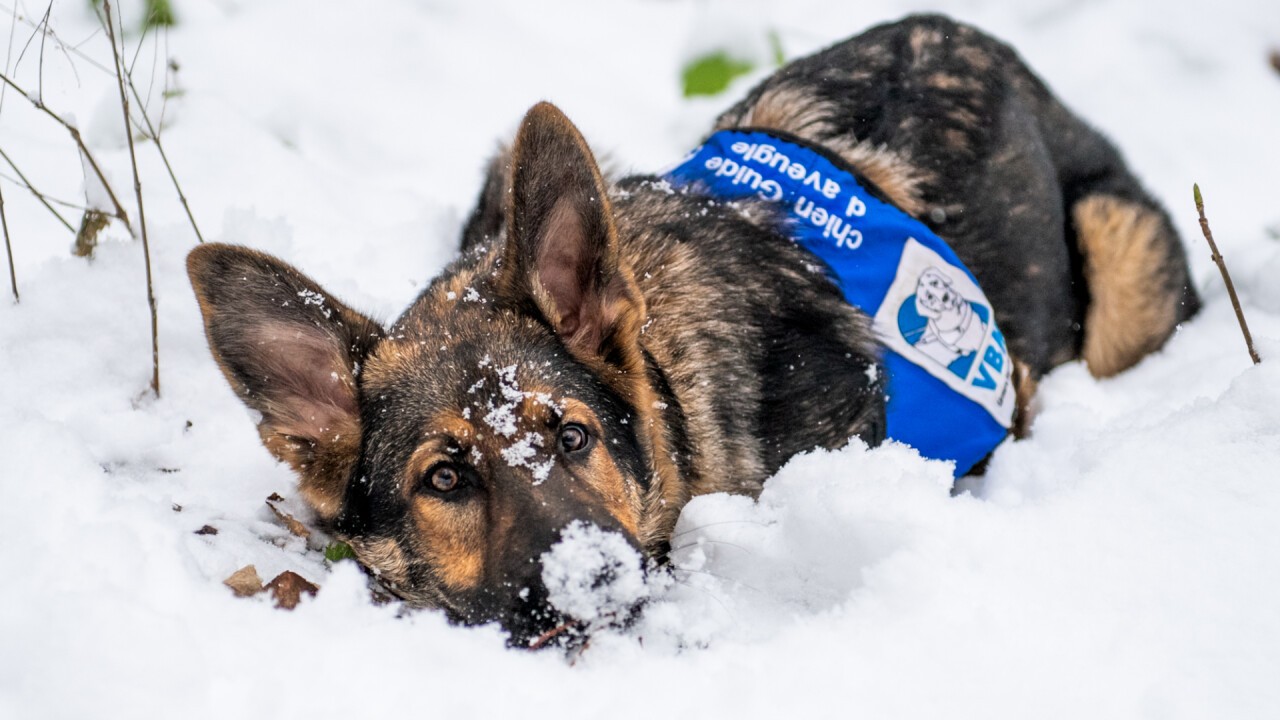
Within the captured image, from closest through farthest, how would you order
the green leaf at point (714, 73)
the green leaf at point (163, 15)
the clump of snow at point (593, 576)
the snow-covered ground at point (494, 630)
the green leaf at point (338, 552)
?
the snow-covered ground at point (494, 630) → the clump of snow at point (593, 576) → the green leaf at point (338, 552) → the green leaf at point (163, 15) → the green leaf at point (714, 73)

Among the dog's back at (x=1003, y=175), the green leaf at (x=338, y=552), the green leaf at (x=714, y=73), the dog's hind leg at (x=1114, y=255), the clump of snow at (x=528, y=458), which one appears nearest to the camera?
the clump of snow at (x=528, y=458)

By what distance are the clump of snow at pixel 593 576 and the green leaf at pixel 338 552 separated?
0.85 meters

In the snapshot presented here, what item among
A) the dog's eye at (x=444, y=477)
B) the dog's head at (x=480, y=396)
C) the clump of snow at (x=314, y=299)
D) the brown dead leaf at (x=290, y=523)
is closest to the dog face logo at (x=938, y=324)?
the dog's head at (x=480, y=396)

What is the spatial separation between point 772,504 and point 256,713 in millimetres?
1410

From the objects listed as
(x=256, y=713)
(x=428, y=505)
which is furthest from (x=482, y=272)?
(x=256, y=713)

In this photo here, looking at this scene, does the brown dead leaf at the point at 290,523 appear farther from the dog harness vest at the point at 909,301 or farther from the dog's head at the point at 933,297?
the dog's head at the point at 933,297

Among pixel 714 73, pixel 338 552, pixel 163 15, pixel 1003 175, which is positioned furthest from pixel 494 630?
pixel 714 73

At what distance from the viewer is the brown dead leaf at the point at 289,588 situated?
2.29 metres

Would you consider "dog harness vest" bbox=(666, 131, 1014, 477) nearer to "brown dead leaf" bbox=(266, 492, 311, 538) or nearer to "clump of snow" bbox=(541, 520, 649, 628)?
"clump of snow" bbox=(541, 520, 649, 628)

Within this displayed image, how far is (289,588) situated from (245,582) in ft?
0.33

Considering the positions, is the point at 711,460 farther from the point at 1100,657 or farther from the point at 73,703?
the point at 73,703

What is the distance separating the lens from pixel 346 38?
20.0ft

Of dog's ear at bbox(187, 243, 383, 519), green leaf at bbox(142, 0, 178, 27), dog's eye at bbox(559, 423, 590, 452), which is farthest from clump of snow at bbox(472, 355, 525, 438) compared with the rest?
green leaf at bbox(142, 0, 178, 27)

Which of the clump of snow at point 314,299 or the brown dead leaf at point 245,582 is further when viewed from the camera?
the clump of snow at point 314,299
